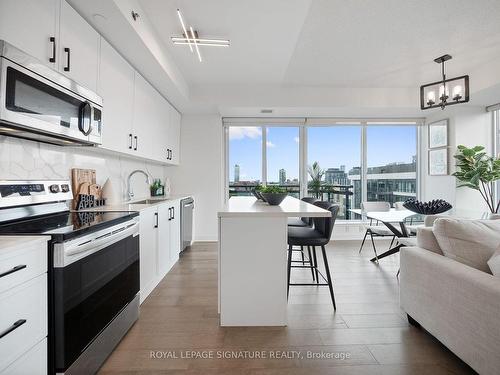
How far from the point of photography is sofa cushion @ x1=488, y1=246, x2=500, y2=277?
55.7 inches

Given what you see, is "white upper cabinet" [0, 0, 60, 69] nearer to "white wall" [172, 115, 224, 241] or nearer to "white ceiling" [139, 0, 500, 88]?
"white ceiling" [139, 0, 500, 88]

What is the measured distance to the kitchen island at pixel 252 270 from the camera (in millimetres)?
1994

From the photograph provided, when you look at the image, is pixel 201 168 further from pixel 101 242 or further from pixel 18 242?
pixel 18 242

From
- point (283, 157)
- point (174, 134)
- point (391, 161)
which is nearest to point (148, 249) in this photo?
point (174, 134)

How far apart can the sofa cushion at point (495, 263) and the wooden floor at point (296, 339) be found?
62 centimetres

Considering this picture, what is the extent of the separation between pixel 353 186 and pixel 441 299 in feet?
12.9

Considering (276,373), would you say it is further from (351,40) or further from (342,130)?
(342,130)

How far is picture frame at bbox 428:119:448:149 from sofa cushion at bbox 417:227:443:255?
3.58 meters

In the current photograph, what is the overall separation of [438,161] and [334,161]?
180 centimetres

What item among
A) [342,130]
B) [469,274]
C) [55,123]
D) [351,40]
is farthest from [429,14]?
[55,123]

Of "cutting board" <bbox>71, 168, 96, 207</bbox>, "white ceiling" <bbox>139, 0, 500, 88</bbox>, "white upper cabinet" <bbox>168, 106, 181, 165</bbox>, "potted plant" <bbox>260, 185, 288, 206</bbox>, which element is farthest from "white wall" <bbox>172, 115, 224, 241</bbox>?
"potted plant" <bbox>260, 185, 288, 206</bbox>

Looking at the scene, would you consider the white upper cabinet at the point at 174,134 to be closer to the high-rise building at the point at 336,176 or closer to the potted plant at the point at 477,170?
the high-rise building at the point at 336,176

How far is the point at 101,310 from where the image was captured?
1568 millimetres

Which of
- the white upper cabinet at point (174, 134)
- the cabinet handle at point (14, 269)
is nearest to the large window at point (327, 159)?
the white upper cabinet at point (174, 134)
